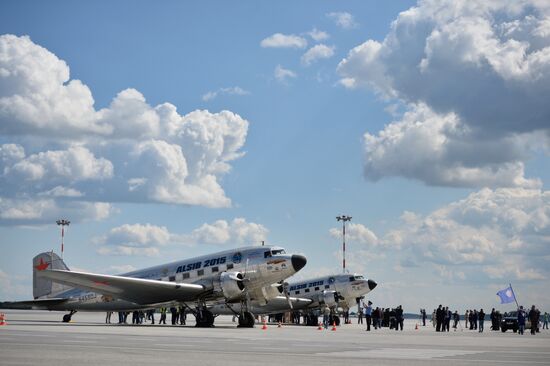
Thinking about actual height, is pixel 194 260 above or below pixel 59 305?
above

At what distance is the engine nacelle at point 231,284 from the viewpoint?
129 ft

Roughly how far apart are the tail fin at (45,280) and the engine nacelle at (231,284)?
1442cm

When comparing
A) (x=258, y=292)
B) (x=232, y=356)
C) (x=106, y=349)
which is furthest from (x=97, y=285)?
(x=232, y=356)

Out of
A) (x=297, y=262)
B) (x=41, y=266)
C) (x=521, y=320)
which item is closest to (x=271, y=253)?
(x=297, y=262)

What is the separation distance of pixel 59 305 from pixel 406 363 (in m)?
37.7

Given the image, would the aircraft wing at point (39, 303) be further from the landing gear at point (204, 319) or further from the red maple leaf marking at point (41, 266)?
the landing gear at point (204, 319)

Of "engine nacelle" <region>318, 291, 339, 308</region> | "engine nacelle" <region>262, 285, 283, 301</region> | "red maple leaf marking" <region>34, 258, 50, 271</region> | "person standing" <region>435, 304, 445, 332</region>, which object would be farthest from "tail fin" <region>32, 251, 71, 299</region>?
"person standing" <region>435, 304, 445, 332</region>

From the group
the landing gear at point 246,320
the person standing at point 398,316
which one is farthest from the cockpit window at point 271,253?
the person standing at point 398,316

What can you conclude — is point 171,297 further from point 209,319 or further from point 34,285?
point 34,285

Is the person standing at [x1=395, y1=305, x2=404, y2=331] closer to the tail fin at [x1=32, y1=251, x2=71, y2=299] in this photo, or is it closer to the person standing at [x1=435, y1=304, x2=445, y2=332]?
the person standing at [x1=435, y1=304, x2=445, y2=332]

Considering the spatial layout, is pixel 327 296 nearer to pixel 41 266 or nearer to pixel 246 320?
pixel 246 320

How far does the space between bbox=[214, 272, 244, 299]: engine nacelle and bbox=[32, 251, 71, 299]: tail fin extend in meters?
14.4

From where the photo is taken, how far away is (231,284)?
3944 cm

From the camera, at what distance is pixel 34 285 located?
48.6 meters
